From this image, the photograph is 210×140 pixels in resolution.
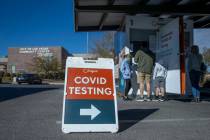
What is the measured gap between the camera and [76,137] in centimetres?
510

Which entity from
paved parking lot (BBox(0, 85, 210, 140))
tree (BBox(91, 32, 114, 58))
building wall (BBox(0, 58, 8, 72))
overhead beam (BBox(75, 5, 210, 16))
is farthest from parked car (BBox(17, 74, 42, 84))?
building wall (BBox(0, 58, 8, 72))

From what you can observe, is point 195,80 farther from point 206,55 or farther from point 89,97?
point 206,55

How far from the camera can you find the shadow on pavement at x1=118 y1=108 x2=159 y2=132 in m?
6.09

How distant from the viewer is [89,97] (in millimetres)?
5711

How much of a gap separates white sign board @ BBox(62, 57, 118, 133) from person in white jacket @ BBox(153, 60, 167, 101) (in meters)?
4.91

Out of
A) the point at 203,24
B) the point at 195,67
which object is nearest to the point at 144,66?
the point at 195,67

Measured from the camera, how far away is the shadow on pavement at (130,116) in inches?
240

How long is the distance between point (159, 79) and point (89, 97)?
5336 millimetres

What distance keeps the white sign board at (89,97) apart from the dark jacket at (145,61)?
445 centimetres

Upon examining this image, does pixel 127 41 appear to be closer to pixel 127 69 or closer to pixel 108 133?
pixel 127 69

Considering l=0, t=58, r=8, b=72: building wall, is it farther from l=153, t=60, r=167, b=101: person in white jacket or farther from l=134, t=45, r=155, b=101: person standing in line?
l=134, t=45, r=155, b=101: person standing in line

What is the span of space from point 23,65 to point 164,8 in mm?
79502

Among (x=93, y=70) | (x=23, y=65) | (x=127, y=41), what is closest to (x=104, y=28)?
(x=127, y=41)

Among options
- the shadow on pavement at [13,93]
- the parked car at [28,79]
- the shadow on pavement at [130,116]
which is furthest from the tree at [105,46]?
the shadow on pavement at [130,116]
